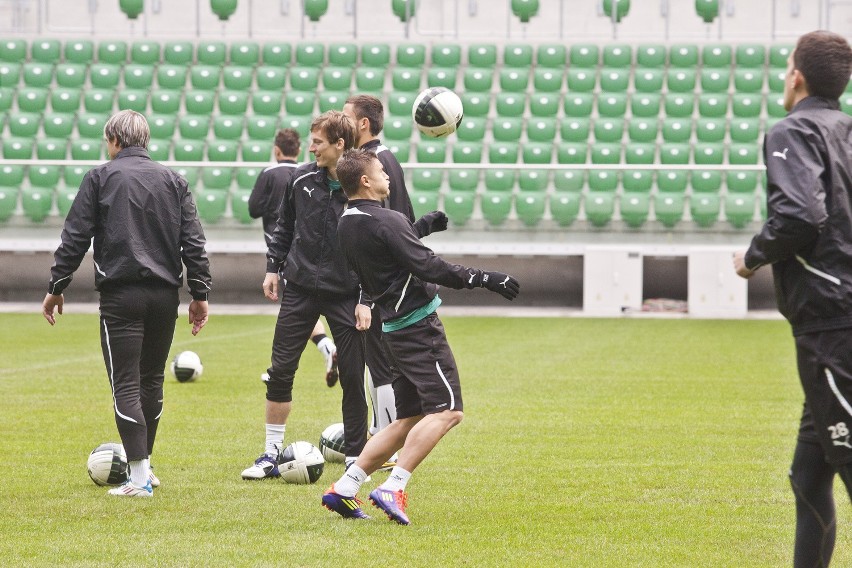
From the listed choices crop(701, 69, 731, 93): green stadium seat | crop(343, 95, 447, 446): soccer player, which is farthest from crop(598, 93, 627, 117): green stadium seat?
crop(343, 95, 447, 446): soccer player

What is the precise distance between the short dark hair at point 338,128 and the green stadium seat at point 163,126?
16.6 metres

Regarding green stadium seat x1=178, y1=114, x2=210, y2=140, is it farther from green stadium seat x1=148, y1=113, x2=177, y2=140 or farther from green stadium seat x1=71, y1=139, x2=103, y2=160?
green stadium seat x1=71, y1=139, x2=103, y2=160

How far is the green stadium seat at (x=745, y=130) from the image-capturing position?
22.0 metres

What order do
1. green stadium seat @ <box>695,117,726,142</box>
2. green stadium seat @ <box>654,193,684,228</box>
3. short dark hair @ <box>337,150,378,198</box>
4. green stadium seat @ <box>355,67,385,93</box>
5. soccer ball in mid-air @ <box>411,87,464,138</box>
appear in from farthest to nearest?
green stadium seat @ <box>355,67,385,93</box>, green stadium seat @ <box>695,117,726,142</box>, green stadium seat @ <box>654,193,684,228</box>, soccer ball in mid-air @ <box>411,87,464,138</box>, short dark hair @ <box>337,150,378,198</box>

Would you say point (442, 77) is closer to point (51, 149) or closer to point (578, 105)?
point (578, 105)

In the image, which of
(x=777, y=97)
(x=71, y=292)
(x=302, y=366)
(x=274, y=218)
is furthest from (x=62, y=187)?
(x=777, y=97)

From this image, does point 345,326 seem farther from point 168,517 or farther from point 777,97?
point 777,97

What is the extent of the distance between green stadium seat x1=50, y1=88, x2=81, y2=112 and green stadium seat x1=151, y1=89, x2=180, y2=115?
1385 mm

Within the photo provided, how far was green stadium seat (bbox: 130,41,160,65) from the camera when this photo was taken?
24453 millimetres

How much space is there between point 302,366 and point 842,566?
8031 millimetres

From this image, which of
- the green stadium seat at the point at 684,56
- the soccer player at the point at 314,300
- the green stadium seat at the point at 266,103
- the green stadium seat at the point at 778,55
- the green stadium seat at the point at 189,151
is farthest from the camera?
the green stadium seat at the point at 684,56

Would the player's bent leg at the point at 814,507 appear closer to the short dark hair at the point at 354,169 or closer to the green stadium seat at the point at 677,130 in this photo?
the short dark hair at the point at 354,169

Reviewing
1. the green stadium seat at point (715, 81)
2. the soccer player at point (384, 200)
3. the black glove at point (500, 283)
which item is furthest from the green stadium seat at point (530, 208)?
the black glove at point (500, 283)

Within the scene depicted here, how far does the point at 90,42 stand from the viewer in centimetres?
2469
